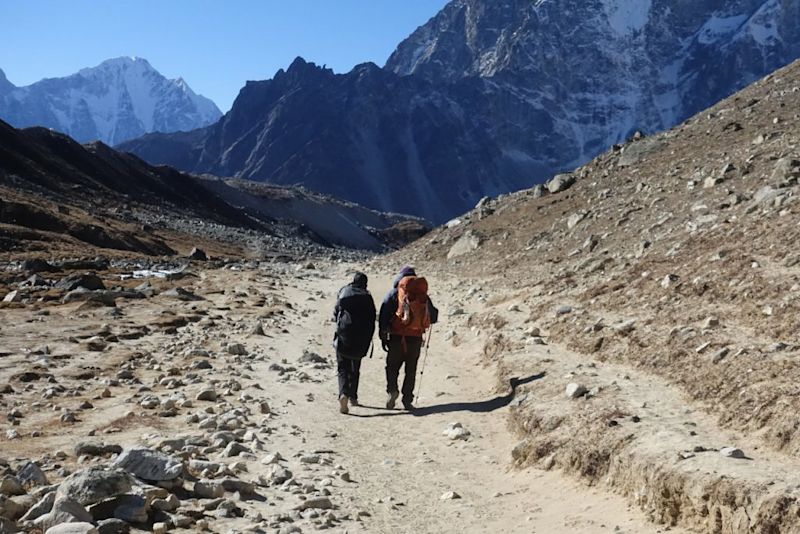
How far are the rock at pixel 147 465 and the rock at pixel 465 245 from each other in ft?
120

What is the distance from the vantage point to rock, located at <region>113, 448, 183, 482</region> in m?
7.03

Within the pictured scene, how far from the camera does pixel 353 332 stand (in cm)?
1291

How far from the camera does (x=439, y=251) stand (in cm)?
4988

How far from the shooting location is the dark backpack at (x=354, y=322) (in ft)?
42.2

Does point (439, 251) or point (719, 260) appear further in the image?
point (439, 251)

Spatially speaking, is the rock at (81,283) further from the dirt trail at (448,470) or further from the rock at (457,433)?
the rock at (457,433)

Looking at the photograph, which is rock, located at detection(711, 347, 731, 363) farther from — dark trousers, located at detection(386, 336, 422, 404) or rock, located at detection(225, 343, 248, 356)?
rock, located at detection(225, 343, 248, 356)

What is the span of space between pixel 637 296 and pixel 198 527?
420 inches

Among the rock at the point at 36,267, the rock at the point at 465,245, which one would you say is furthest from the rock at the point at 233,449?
the rock at the point at 465,245

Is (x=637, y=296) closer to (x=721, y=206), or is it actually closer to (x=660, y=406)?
(x=660, y=406)

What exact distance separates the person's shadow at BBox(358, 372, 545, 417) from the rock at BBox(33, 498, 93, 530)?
22.2 feet

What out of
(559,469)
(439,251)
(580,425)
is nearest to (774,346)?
(580,425)

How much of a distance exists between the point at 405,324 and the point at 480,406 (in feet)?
5.97

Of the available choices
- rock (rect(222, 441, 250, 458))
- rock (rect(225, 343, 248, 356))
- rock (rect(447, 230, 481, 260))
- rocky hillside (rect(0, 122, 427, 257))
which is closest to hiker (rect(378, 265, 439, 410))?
rock (rect(222, 441, 250, 458))
